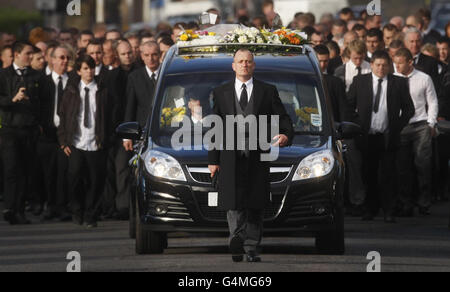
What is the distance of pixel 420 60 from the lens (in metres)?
21.2

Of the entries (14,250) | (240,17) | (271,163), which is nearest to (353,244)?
(271,163)

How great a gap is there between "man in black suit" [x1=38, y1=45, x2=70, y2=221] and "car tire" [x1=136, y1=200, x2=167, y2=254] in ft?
14.5

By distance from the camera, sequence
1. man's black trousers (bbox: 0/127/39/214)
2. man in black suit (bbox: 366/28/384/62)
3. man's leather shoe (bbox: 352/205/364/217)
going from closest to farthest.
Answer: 1. man's black trousers (bbox: 0/127/39/214)
2. man's leather shoe (bbox: 352/205/364/217)
3. man in black suit (bbox: 366/28/384/62)

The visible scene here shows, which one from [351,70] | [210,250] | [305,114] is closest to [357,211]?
[351,70]

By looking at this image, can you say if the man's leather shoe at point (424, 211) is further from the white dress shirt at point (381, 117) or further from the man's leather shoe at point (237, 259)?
the man's leather shoe at point (237, 259)

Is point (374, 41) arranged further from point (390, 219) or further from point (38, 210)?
point (38, 210)

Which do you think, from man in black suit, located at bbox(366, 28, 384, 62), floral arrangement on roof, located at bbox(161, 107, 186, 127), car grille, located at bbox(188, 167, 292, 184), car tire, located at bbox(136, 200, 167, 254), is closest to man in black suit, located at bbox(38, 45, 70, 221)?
floral arrangement on roof, located at bbox(161, 107, 186, 127)

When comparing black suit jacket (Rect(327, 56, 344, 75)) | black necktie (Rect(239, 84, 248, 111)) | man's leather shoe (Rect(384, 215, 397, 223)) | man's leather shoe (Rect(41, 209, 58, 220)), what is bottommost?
man's leather shoe (Rect(41, 209, 58, 220))

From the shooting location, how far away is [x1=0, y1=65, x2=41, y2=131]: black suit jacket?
19.0m

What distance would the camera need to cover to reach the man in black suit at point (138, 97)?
725 inches

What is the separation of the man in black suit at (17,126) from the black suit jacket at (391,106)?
12.6 feet

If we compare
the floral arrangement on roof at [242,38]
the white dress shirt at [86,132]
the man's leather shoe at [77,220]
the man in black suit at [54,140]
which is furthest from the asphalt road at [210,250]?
the floral arrangement on roof at [242,38]

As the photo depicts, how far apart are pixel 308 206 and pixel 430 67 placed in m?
7.22

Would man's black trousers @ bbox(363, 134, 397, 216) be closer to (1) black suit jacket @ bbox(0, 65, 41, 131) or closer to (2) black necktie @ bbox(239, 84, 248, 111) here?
(1) black suit jacket @ bbox(0, 65, 41, 131)
